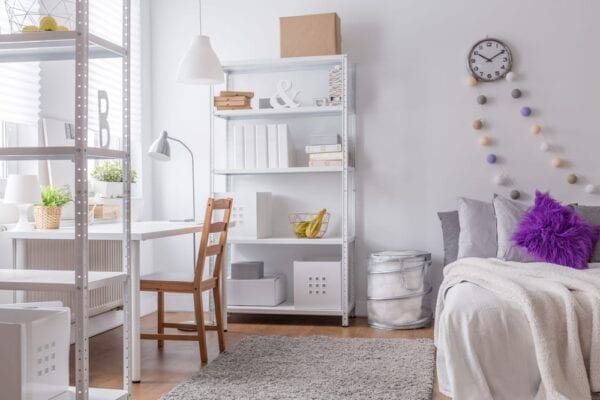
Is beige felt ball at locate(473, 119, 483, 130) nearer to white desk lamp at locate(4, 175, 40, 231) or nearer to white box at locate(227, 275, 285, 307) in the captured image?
white box at locate(227, 275, 285, 307)

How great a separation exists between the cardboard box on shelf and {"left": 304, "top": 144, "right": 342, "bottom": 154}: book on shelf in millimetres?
621

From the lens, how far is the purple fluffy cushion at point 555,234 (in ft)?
12.1

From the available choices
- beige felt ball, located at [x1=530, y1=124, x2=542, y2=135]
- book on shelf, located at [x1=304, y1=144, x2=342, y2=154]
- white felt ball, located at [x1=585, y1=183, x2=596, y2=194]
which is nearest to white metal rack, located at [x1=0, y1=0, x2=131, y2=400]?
book on shelf, located at [x1=304, y1=144, x2=342, y2=154]

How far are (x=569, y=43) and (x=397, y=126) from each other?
125cm

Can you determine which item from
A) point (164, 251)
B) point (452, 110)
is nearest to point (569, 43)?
point (452, 110)

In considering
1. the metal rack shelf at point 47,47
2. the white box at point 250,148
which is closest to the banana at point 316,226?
the white box at point 250,148

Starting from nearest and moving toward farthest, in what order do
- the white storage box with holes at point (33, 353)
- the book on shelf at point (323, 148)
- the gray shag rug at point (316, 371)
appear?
the white storage box with holes at point (33, 353), the gray shag rug at point (316, 371), the book on shelf at point (323, 148)

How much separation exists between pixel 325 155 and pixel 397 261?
86cm

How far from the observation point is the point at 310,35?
4547mm

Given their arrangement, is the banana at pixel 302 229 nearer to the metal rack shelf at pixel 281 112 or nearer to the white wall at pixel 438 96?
the white wall at pixel 438 96

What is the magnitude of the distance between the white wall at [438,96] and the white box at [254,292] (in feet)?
2.19

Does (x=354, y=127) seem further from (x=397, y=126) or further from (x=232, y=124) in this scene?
(x=232, y=124)

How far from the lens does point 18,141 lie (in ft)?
11.9

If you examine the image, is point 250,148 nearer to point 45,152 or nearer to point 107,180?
point 107,180
